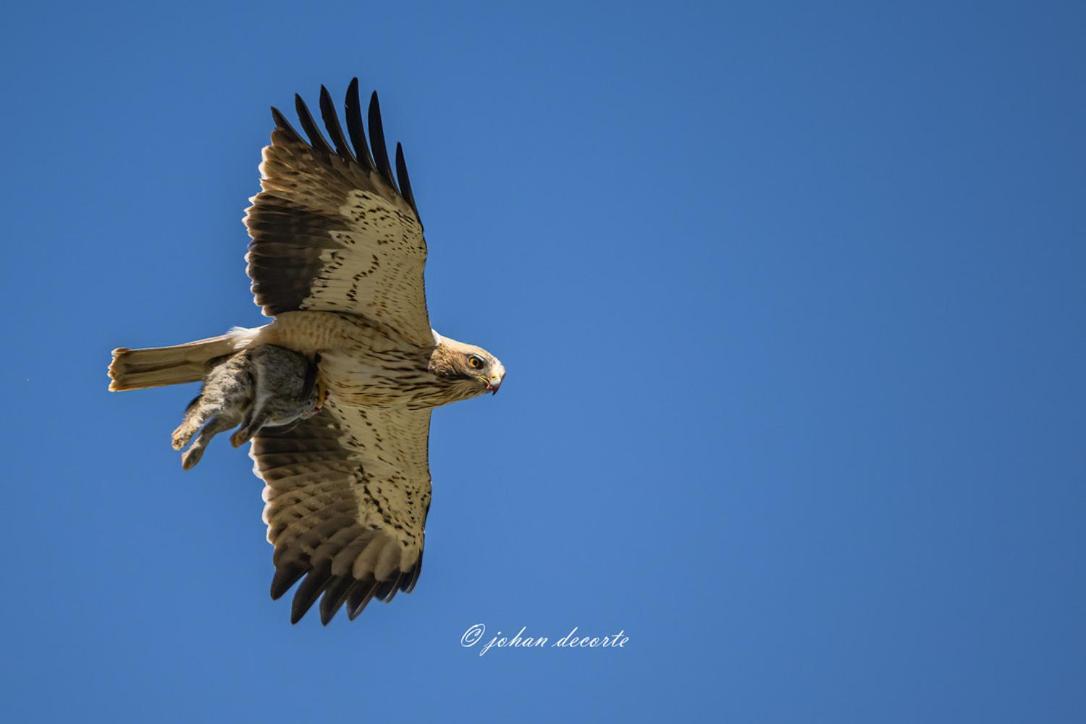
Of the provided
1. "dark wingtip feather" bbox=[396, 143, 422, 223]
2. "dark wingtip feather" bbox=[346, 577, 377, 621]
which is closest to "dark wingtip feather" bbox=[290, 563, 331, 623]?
"dark wingtip feather" bbox=[346, 577, 377, 621]

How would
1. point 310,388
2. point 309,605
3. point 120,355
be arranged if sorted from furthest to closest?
point 309,605 → point 310,388 → point 120,355

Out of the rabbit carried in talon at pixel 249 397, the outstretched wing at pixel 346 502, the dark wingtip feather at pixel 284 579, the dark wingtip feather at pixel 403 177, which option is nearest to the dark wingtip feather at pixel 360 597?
the outstretched wing at pixel 346 502

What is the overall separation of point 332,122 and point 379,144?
355 millimetres

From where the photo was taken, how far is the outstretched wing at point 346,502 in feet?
33.4

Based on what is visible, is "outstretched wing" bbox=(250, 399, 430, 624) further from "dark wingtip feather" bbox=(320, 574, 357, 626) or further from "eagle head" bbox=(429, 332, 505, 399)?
"eagle head" bbox=(429, 332, 505, 399)

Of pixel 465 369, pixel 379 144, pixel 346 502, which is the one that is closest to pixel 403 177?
pixel 379 144

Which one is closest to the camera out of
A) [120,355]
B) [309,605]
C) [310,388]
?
[120,355]

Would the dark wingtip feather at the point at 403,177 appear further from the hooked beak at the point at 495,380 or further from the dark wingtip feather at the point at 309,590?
the dark wingtip feather at the point at 309,590

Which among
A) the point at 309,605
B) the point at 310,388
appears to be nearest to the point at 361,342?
the point at 310,388

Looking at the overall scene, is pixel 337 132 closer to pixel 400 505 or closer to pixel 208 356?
pixel 208 356

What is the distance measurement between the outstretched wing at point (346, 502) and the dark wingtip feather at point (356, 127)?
2284mm

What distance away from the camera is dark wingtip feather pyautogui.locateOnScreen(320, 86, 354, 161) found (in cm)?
859

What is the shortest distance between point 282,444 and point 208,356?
176 cm

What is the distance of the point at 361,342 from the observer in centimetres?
929
